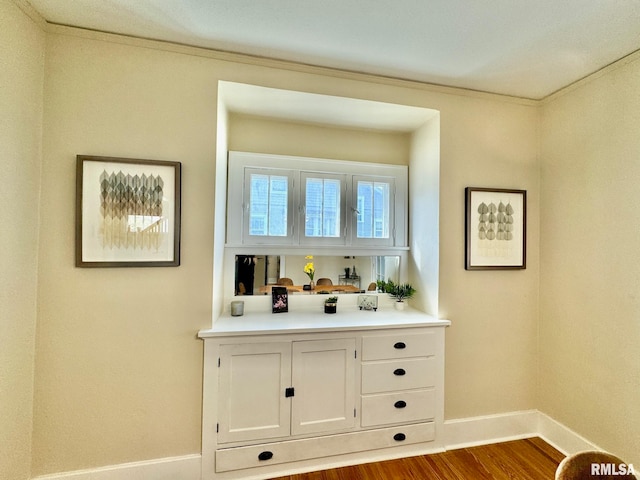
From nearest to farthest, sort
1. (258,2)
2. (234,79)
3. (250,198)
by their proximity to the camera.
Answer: (258,2) → (234,79) → (250,198)

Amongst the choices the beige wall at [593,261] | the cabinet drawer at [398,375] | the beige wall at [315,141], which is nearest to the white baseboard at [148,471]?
the cabinet drawer at [398,375]

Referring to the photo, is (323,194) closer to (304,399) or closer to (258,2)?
(258,2)

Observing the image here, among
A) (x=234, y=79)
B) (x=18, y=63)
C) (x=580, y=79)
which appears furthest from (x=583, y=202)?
(x=18, y=63)

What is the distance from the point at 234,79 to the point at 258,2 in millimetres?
508

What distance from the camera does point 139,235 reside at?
5.76 ft

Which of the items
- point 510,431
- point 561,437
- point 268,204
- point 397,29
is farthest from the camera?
point 268,204

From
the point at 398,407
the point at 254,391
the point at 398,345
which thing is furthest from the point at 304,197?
the point at 398,407

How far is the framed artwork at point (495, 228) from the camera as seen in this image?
7.38 ft

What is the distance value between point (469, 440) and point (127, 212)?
9.43 feet

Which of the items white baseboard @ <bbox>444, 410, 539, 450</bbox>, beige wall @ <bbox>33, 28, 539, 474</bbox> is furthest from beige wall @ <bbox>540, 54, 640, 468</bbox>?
beige wall @ <bbox>33, 28, 539, 474</bbox>

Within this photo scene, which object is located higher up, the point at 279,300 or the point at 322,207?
the point at 322,207

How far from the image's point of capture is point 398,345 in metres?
2.04

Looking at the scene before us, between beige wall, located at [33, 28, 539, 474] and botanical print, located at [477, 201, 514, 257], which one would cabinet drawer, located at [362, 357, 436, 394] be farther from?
beige wall, located at [33, 28, 539, 474]

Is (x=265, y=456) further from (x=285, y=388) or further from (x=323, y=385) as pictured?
(x=323, y=385)
